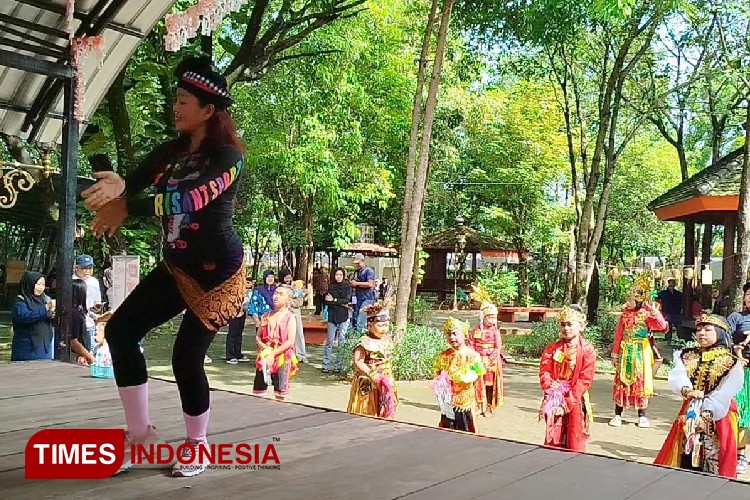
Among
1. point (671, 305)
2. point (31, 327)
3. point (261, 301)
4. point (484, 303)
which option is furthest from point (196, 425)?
point (671, 305)

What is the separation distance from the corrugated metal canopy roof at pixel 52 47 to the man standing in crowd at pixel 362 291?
5836 mm

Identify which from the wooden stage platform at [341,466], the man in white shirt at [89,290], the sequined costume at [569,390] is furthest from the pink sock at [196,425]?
the man in white shirt at [89,290]

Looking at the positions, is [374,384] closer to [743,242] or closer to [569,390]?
[569,390]

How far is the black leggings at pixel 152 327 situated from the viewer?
252cm

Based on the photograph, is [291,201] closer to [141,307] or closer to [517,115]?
[517,115]

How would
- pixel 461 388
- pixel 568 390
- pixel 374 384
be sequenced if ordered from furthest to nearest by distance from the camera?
pixel 374 384
pixel 461 388
pixel 568 390

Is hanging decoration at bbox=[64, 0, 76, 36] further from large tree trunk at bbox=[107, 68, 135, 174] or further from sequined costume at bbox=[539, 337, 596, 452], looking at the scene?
Result: large tree trunk at bbox=[107, 68, 135, 174]

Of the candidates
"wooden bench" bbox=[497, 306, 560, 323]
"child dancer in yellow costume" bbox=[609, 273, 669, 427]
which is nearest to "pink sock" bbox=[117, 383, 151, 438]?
"child dancer in yellow costume" bbox=[609, 273, 669, 427]

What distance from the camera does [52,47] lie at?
488 cm

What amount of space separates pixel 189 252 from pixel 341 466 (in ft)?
3.02

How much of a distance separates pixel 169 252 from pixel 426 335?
8177 millimetres

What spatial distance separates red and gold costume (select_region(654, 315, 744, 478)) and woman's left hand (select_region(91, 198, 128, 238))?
367 cm

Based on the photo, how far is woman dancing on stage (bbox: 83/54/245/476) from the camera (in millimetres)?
2469

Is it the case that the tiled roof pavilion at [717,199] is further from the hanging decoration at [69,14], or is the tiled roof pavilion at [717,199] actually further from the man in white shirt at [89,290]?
the hanging decoration at [69,14]
